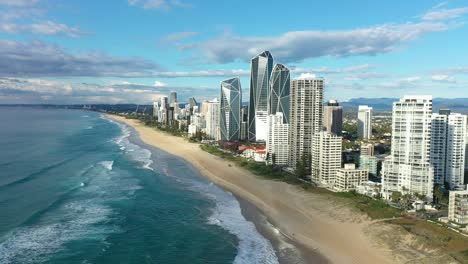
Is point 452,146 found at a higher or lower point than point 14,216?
higher

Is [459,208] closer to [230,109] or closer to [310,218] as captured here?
[310,218]

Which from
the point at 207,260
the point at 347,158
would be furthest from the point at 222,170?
the point at 207,260

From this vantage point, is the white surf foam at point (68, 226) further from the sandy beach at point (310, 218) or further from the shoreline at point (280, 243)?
the sandy beach at point (310, 218)

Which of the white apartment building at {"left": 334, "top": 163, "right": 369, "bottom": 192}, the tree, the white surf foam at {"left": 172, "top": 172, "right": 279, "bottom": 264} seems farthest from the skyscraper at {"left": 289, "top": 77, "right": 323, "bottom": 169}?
the tree

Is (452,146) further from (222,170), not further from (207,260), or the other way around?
(207,260)

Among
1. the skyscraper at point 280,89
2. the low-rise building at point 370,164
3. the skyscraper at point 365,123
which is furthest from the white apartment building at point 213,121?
the low-rise building at point 370,164

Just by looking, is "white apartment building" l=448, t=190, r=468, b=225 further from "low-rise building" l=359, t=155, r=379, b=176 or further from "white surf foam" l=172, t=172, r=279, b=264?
"low-rise building" l=359, t=155, r=379, b=176

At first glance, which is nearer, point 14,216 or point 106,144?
point 14,216
